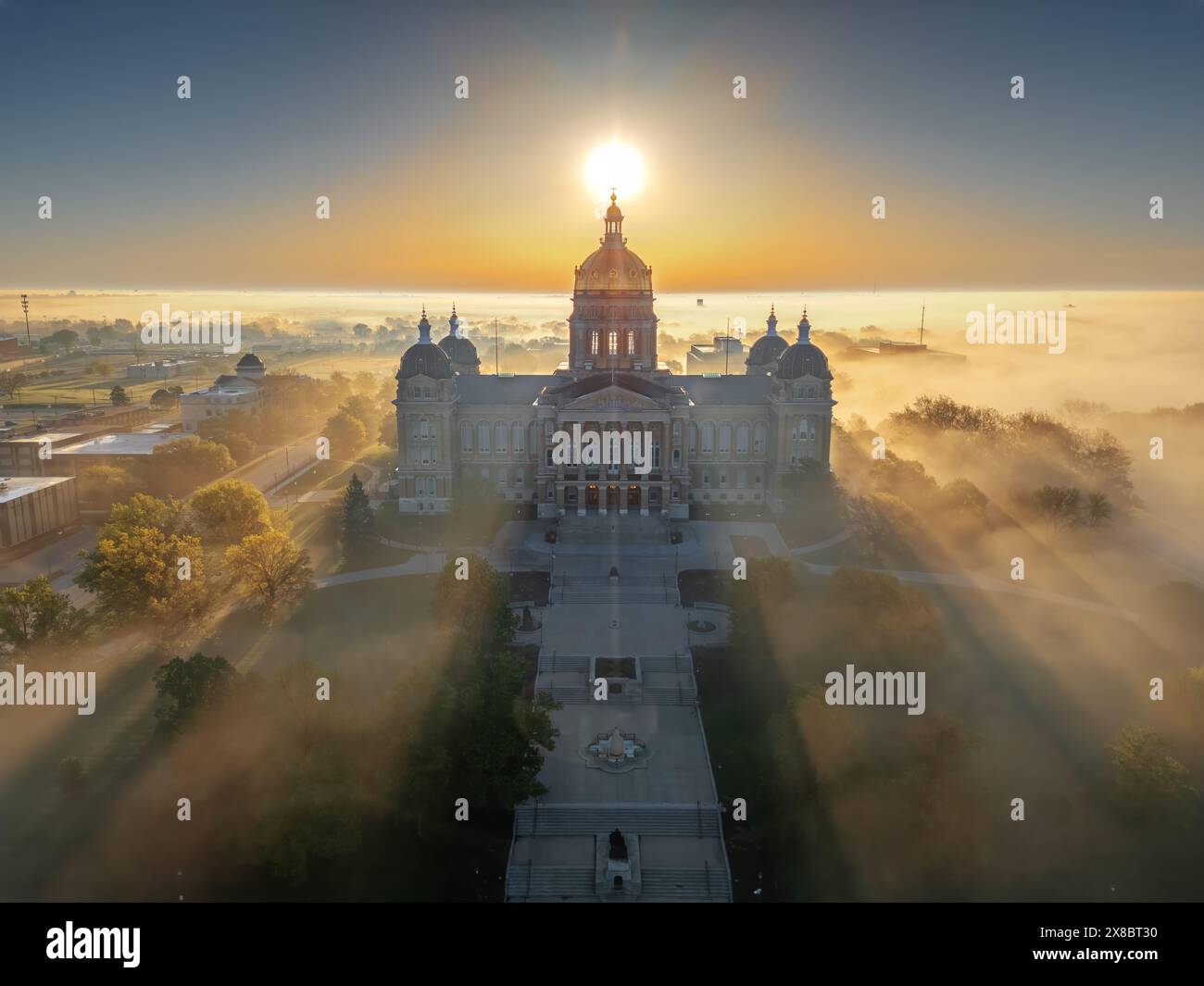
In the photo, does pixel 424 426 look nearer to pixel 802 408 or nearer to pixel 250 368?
pixel 802 408

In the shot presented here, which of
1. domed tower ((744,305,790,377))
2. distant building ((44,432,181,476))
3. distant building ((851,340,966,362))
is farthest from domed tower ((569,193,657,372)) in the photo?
distant building ((851,340,966,362))

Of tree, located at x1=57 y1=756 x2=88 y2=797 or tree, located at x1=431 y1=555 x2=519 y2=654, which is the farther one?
tree, located at x1=431 y1=555 x2=519 y2=654

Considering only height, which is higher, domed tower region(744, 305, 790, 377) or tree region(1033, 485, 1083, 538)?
domed tower region(744, 305, 790, 377)

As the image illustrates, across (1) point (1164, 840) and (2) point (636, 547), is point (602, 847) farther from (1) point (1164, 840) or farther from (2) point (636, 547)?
(2) point (636, 547)

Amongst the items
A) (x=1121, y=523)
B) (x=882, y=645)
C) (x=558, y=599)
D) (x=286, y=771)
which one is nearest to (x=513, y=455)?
(x=558, y=599)

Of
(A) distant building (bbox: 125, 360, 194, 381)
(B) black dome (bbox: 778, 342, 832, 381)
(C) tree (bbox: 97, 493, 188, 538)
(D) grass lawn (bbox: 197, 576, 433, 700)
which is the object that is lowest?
(D) grass lawn (bbox: 197, 576, 433, 700)

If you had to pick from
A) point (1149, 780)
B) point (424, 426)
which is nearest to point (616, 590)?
point (424, 426)

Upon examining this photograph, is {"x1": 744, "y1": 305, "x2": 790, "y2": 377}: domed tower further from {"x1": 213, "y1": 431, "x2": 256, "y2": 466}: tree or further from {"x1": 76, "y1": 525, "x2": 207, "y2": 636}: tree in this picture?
{"x1": 76, "y1": 525, "x2": 207, "y2": 636}: tree

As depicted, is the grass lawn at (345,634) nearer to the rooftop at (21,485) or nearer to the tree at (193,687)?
the tree at (193,687)
